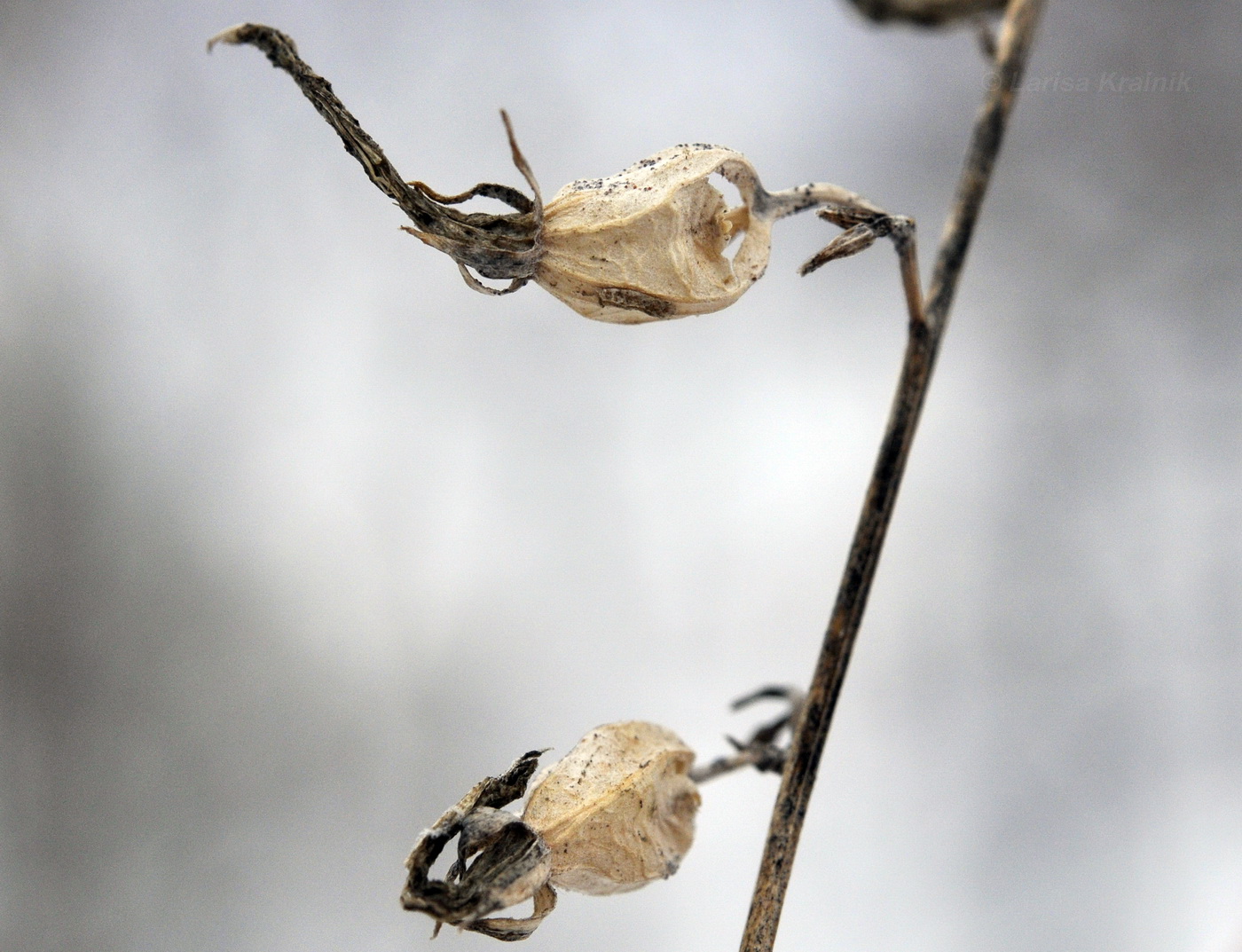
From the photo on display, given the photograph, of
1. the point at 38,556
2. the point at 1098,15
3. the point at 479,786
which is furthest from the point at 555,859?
the point at 1098,15

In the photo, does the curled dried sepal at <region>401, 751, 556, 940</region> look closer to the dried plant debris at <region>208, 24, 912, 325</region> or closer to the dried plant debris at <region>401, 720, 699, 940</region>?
the dried plant debris at <region>401, 720, 699, 940</region>

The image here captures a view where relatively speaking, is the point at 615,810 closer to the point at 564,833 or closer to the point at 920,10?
the point at 564,833

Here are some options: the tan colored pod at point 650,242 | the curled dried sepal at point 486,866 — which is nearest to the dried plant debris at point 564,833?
the curled dried sepal at point 486,866

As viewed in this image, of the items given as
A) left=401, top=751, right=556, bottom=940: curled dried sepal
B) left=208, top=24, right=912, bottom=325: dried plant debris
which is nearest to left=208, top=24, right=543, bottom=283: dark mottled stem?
left=208, top=24, right=912, bottom=325: dried plant debris

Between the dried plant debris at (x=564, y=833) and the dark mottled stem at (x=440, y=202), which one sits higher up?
the dark mottled stem at (x=440, y=202)

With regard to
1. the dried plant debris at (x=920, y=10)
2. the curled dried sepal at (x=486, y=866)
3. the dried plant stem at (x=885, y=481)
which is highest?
the dried plant debris at (x=920, y=10)

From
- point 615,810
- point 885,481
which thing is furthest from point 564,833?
point 885,481

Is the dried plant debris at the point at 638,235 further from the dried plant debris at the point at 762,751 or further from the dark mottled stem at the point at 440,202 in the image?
the dried plant debris at the point at 762,751

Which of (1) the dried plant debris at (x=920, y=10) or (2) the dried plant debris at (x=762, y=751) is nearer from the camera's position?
(1) the dried plant debris at (x=920, y=10)
